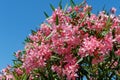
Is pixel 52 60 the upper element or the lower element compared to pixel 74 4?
lower

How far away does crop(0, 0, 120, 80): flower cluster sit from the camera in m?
5.66

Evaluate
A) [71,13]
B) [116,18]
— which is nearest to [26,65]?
[71,13]

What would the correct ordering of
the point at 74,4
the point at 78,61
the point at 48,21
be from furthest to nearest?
the point at 74,4
the point at 48,21
the point at 78,61

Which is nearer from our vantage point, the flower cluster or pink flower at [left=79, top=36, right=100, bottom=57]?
pink flower at [left=79, top=36, right=100, bottom=57]

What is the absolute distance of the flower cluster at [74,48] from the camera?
5.66 m

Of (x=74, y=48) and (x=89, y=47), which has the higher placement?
(x=74, y=48)

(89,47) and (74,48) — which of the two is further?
(74,48)

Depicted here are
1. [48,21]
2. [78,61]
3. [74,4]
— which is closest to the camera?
[78,61]

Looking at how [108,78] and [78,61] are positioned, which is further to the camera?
[108,78]

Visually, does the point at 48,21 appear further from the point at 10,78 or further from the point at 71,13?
the point at 10,78

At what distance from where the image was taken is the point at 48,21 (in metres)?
6.19

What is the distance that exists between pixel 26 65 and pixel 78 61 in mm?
806

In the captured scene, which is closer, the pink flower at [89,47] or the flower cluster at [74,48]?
the pink flower at [89,47]

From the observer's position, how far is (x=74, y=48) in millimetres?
5922
